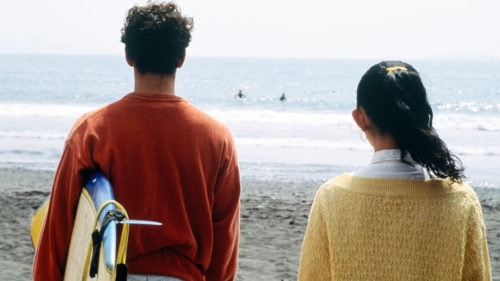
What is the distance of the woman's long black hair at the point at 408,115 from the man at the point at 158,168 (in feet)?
2.06

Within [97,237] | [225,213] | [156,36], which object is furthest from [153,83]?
[97,237]

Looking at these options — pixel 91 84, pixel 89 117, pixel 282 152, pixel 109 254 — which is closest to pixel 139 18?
pixel 89 117

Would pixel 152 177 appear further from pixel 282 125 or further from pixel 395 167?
pixel 282 125

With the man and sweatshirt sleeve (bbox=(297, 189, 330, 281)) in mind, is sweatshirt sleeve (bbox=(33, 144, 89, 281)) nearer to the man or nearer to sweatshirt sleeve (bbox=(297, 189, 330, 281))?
the man

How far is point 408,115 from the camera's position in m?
2.21

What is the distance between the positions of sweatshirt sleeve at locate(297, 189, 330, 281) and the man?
1.33 ft

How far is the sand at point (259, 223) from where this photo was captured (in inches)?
276

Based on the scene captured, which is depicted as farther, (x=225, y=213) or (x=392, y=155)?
(x=225, y=213)

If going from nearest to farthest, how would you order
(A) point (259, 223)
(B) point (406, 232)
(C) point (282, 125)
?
1. (B) point (406, 232)
2. (A) point (259, 223)
3. (C) point (282, 125)

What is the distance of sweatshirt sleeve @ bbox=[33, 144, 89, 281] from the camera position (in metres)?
2.49

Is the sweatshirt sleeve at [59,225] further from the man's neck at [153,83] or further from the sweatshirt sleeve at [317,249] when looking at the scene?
the sweatshirt sleeve at [317,249]

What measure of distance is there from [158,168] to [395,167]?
76 centimetres

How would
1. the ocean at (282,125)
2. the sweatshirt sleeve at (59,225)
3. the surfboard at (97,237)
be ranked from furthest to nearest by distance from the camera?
the ocean at (282,125), the sweatshirt sleeve at (59,225), the surfboard at (97,237)

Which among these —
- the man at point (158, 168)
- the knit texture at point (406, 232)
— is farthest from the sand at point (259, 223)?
the knit texture at point (406, 232)
